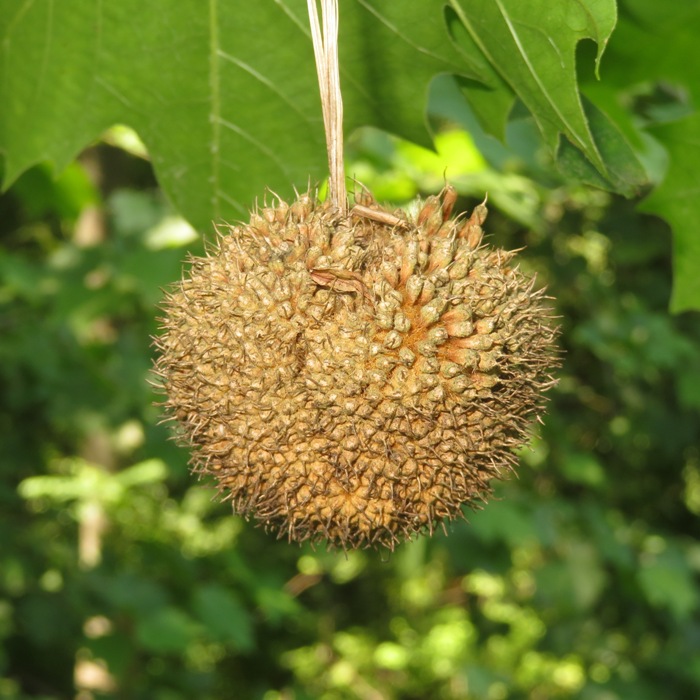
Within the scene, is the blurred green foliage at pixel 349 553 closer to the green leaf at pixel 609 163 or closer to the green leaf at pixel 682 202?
the green leaf at pixel 682 202

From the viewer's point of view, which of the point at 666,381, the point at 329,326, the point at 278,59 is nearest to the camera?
the point at 329,326

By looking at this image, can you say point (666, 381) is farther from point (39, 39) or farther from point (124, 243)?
point (39, 39)

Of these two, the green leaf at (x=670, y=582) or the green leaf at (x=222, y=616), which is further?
the green leaf at (x=670, y=582)

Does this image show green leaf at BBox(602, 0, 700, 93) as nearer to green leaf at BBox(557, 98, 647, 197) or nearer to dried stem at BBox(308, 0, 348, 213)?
green leaf at BBox(557, 98, 647, 197)

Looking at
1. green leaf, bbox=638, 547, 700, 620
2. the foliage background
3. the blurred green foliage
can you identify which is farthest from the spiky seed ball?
green leaf, bbox=638, 547, 700, 620

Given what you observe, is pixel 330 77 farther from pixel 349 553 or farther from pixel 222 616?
pixel 222 616

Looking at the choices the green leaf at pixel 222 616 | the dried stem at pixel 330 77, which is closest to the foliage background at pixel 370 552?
the green leaf at pixel 222 616

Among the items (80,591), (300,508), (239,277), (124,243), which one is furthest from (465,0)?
(80,591)
